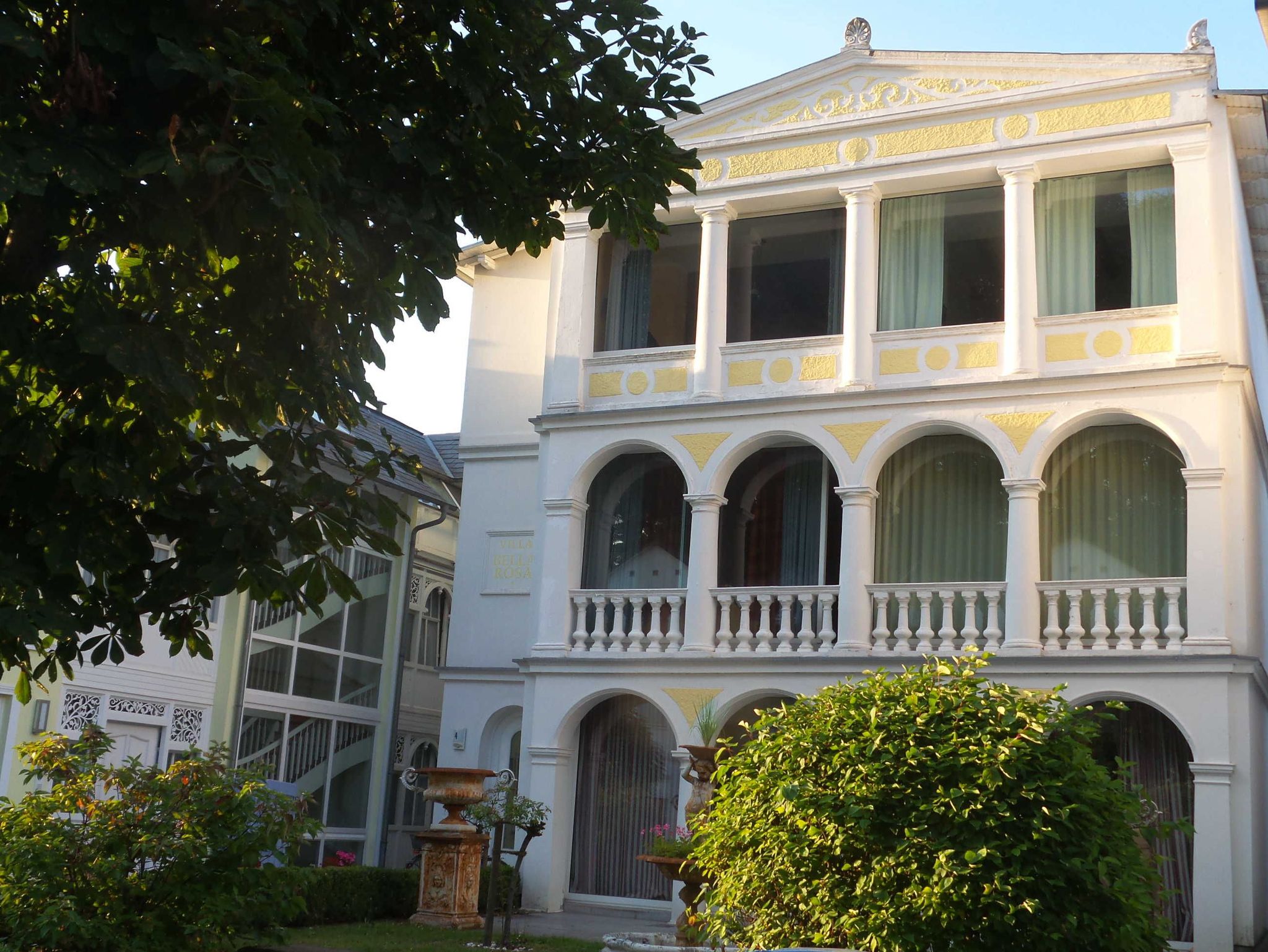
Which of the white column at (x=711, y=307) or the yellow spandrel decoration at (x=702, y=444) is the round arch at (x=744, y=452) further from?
the white column at (x=711, y=307)

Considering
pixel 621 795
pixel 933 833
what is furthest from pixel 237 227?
pixel 621 795

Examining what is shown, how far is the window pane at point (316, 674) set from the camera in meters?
24.1

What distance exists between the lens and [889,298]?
1911cm

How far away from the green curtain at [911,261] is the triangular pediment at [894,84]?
130cm

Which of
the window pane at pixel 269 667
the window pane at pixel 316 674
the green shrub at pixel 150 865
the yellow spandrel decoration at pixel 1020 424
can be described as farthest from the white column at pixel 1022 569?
the window pane at pixel 316 674

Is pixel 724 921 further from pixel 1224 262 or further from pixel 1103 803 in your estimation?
pixel 1224 262

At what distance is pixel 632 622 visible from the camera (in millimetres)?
19922

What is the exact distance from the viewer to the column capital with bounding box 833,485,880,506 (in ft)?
60.2

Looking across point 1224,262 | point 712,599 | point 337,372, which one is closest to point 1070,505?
point 1224,262

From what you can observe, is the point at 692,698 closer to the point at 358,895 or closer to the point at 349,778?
the point at 358,895

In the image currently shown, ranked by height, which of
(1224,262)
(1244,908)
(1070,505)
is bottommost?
→ (1244,908)

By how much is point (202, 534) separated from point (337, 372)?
1078 mm

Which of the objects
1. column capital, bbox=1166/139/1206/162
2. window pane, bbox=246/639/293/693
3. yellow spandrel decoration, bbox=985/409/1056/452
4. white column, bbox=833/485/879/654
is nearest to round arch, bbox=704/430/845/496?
white column, bbox=833/485/879/654

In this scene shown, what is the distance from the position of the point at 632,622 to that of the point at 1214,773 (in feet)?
25.5
